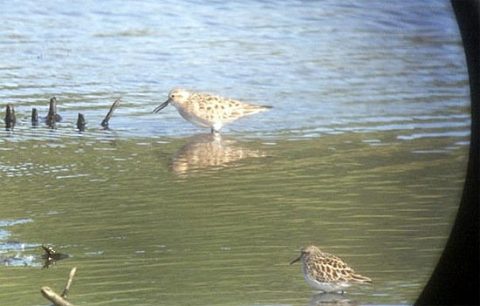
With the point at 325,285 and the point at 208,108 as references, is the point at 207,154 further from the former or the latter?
the point at 325,285

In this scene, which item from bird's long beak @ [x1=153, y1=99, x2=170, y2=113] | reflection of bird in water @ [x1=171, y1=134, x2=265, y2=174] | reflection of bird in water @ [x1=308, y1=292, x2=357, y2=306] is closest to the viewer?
reflection of bird in water @ [x1=308, y1=292, x2=357, y2=306]

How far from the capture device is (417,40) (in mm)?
1206

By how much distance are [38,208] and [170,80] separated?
11.0ft

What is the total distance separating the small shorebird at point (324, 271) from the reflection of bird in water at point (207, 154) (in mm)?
1887

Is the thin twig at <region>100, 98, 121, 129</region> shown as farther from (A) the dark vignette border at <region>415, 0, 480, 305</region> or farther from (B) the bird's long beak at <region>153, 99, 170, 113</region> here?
(A) the dark vignette border at <region>415, 0, 480, 305</region>

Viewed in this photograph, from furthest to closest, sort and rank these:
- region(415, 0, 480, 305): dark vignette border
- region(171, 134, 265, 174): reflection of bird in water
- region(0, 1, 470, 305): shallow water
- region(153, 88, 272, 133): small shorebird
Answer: region(153, 88, 272, 133): small shorebird, region(171, 134, 265, 174): reflection of bird in water, region(0, 1, 470, 305): shallow water, region(415, 0, 480, 305): dark vignette border

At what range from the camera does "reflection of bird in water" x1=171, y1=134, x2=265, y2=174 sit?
534cm

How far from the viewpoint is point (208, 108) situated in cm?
654

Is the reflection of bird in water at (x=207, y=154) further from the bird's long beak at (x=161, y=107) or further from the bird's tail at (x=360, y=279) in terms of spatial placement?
the bird's tail at (x=360, y=279)

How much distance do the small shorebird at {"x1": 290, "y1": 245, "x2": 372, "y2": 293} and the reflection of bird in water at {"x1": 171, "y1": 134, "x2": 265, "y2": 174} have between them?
1.89 m

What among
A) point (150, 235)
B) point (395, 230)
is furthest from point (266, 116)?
point (395, 230)

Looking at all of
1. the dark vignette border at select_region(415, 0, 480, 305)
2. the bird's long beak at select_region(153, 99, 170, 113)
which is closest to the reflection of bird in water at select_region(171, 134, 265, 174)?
the bird's long beak at select_region(153, 99, 170, 113)

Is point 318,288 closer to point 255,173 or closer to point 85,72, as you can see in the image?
point 255,173

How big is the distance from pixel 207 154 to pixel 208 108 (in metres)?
0.71
